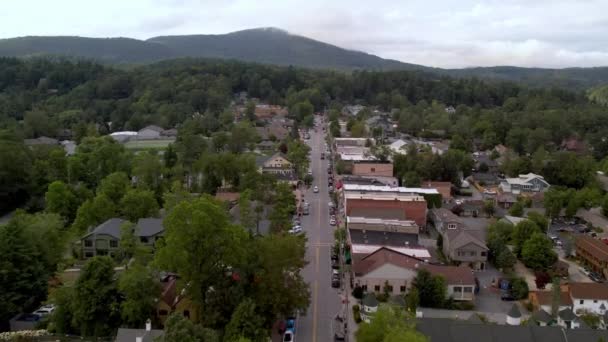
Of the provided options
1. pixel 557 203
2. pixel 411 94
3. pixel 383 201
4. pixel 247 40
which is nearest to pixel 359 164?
pixel 383 201

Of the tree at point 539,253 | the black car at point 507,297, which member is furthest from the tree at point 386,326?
the tree at point 539,253

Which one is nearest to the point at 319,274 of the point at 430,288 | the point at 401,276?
the point at 401,276

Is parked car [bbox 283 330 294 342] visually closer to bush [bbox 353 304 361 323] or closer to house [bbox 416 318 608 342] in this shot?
bush [bbox 353 304 361 323]

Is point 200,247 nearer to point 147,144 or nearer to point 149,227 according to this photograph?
point 149,227

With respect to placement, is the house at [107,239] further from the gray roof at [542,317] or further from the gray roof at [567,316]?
the gray roof at [567,316]

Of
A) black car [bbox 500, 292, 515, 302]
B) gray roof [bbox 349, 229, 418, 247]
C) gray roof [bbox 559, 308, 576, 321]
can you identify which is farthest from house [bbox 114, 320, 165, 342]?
black car [bbox 500, 292, 515, 302]

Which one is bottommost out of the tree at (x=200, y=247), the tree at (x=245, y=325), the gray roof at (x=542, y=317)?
the gray roof at (x=542, y=317)

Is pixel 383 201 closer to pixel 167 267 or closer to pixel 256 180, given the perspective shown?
pixel 256 180

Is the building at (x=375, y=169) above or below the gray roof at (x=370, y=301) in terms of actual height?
above
